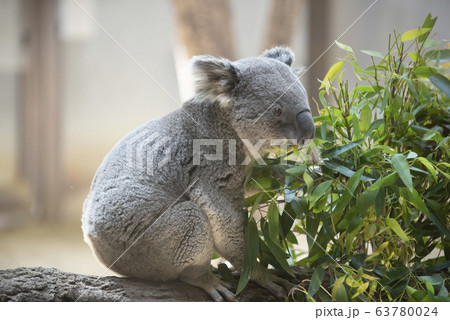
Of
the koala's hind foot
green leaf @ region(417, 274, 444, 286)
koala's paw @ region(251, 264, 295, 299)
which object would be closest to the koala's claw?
the koala's hind foot

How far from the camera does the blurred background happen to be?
9.59ft

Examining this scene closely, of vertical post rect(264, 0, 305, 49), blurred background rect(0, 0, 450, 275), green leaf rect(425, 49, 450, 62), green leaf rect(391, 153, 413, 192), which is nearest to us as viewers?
green leaf rect(391, 153, 413, 192)

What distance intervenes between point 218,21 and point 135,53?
70 centimetres

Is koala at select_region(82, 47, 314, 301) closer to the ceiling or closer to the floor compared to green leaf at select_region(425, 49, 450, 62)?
closer to the floor

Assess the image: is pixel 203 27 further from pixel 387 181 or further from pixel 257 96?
→ pixel 387 181

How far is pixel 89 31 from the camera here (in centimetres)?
355

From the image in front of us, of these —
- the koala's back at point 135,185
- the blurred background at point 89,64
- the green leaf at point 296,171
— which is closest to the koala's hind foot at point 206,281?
the koala's back at point 135,185

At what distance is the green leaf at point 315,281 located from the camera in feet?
5.17

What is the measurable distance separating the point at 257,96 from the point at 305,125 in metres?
0.20

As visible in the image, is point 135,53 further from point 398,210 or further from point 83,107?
point 398,210

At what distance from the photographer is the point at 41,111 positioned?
141 inches

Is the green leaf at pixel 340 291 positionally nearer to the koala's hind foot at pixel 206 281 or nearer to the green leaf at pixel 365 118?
the koala's hind foot at pixel 206 281

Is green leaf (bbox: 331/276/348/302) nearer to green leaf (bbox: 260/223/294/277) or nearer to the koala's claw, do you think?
green leaf (bbox: 260/223/294/277)

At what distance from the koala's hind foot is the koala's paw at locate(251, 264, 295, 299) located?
11 centimetres
